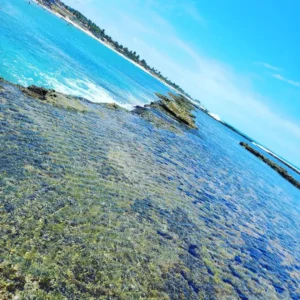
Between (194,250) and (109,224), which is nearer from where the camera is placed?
(109,224)

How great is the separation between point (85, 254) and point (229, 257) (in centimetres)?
857

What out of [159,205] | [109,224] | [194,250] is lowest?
[159,205]

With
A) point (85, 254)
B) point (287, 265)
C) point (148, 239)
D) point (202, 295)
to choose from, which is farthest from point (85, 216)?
point (287, 265)

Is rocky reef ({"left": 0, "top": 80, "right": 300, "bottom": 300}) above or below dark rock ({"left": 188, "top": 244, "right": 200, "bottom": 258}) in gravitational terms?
below

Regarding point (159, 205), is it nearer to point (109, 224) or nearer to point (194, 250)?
point (194, 250)

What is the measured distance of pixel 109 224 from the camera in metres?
10.8

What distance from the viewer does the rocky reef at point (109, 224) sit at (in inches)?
307

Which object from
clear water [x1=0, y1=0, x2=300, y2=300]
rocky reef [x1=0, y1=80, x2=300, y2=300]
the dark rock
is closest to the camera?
rocky reef [x1=0, y1=80, x2=300, y2=300]

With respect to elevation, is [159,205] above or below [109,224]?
below

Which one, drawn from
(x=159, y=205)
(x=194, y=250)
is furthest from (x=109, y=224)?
(x=159, y=205)

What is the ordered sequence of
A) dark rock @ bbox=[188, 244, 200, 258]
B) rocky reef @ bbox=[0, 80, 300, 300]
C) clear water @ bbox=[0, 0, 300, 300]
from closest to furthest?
1. rocky reef @ bbox=[0, 80, 300, 300]
2. clear water @ bbox=[0, 0, 300, 300]
3. dark rock @ bbox=[188, 244, 200, 258]

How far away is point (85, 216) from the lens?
34.3 ft

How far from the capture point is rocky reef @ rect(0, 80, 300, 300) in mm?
7805

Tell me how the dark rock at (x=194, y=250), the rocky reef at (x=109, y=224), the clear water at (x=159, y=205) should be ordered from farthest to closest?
1. the dark rock at (x=194, y=250)
2. the clear water at (x=159, y=205)
3. the rocky reef at (x=109, y=224)
